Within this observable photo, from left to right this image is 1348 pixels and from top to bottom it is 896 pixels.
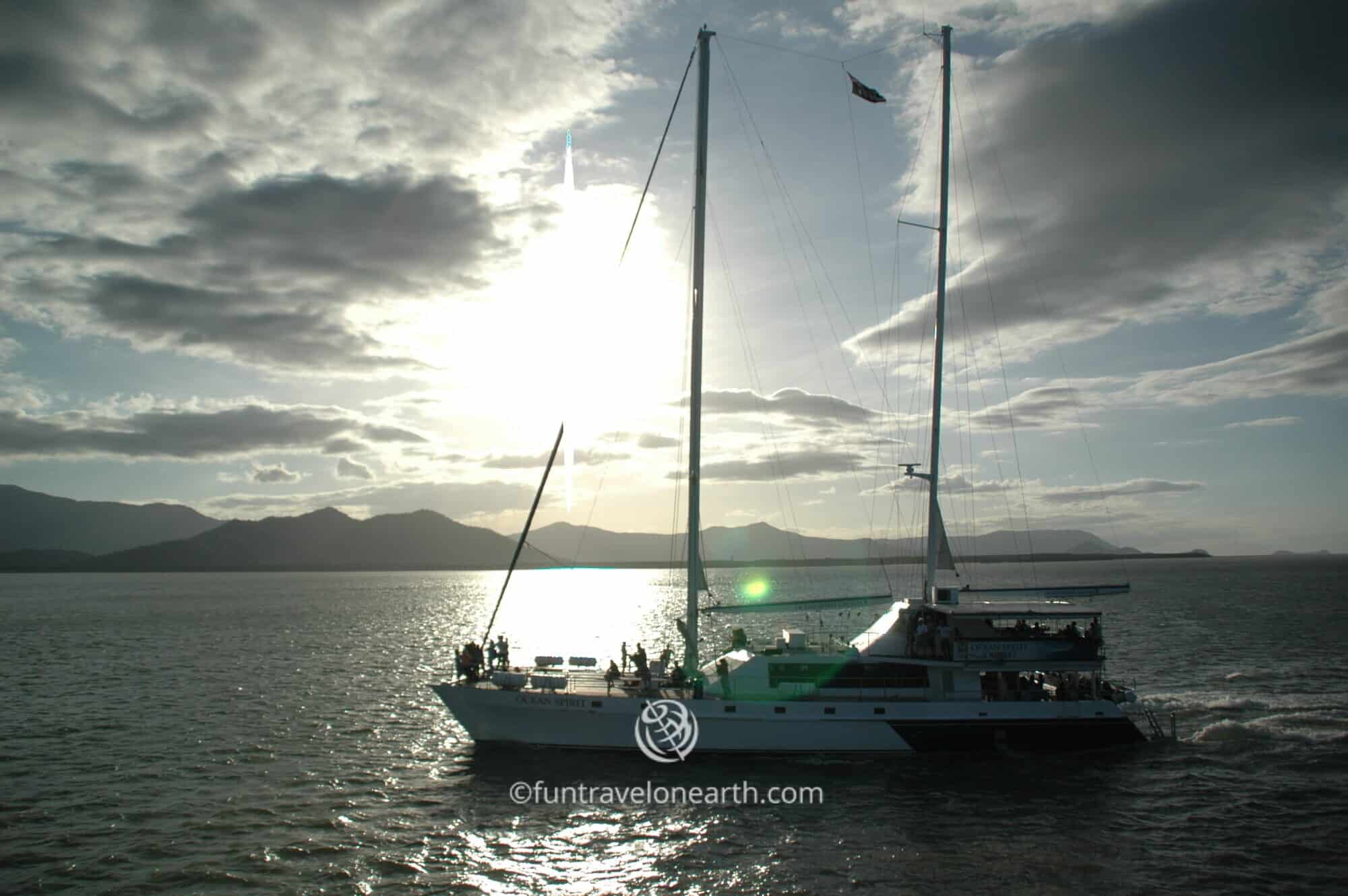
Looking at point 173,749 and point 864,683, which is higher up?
point 864,683

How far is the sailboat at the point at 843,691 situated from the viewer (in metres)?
25.2

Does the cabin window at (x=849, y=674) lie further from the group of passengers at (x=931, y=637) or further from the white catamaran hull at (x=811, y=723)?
the white catamaran hull at (x=811, y=723)

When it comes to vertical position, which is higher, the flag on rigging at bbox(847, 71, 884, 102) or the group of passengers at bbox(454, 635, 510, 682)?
Answer: the flag on rigging at bbox(847, 71, 884, 102)

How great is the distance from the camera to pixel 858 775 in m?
24.4

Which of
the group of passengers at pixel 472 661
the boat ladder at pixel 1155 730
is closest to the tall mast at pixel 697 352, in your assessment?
the group of passengers at pixel 472 661

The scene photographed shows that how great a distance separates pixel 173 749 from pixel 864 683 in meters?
22.9

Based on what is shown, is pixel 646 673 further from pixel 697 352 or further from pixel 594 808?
pixel 697 352

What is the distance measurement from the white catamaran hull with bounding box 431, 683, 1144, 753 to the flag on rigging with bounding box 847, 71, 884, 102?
65.4 ft

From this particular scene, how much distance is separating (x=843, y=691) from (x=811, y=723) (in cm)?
151

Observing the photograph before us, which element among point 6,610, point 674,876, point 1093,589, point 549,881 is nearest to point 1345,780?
point 1093,589

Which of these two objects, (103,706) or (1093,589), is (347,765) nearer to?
(103,706)
